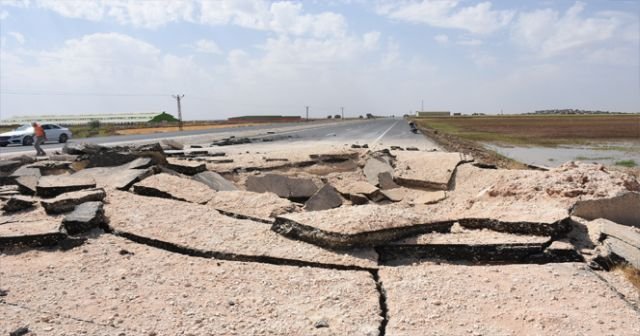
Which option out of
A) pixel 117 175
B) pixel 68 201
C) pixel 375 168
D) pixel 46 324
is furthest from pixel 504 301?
pixel 117 175

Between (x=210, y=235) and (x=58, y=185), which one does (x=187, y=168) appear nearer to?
(x=58, y=185)

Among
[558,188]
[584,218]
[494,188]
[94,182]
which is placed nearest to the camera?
[584,218]

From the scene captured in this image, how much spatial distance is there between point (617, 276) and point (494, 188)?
9.15 feet

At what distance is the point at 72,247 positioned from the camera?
529cm

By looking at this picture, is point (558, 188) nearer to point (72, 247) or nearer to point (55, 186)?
point (72, 247)

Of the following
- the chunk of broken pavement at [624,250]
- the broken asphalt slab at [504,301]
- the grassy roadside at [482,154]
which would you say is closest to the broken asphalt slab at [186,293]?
the broken asphalt slab at [504,301]

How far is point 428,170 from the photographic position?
375 inches

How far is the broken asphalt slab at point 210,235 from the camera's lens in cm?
467

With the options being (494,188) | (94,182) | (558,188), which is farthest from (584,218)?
(94,182)

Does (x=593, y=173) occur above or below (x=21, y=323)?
above

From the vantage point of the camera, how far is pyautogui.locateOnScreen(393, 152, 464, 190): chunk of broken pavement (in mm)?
8992

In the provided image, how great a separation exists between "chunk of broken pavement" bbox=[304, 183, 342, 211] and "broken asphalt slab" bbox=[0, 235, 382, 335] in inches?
106

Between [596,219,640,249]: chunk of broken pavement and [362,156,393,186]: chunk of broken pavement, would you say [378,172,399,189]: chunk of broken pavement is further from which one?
[596,219,640,249]: chunk of broken pavement

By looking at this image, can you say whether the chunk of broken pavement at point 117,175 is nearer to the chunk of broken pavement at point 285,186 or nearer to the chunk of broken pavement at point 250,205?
the chunk of broken pavement at point 250,205
